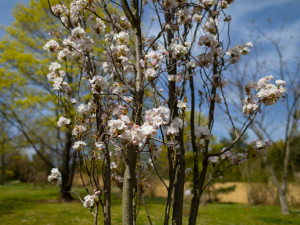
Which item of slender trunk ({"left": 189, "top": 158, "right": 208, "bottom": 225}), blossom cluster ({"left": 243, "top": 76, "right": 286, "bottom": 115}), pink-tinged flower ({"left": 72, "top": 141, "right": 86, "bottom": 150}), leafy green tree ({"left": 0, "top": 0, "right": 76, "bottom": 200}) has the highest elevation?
leafy green tree ({"left": 0, "top": 0, "right": 76, "bottom": 200})

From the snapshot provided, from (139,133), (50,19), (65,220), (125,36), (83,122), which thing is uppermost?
(50,19)

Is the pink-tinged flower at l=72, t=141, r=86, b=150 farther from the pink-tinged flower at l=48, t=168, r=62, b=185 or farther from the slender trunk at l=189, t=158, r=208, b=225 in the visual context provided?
the slender trunk at l=189, t=158, r=208, b=225

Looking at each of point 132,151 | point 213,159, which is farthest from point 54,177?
point 213,159

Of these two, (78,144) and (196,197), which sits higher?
(78,144)

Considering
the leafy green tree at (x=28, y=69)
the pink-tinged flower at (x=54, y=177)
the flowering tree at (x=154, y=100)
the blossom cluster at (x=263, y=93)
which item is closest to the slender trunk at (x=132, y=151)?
the flowering tree at (x=154, y=100)

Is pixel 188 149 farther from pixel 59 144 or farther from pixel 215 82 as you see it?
pixel 215 82

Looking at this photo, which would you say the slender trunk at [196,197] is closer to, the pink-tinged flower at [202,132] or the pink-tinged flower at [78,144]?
the pink-tinged flower at [202,132]

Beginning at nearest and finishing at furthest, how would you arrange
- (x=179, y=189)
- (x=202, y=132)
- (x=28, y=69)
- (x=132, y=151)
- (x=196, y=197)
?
1. (x=132, y=151)
2. (x=202, y=132)
3. (x=196, y=197)
4. (x=179, y=189)
5. (x=28, y=69)

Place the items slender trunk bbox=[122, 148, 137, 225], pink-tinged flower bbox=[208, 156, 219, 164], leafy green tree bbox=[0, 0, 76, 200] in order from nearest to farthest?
slender trunk bbox=[122, 148, 137, 225], pink-tinged flower bbox=[208, 156, 219, 164], leafy green tree bbox=[0, 0, 76, 200]

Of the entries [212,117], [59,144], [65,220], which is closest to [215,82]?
[212,117]

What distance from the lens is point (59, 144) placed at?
11.1m

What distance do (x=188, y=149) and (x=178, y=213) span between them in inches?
501

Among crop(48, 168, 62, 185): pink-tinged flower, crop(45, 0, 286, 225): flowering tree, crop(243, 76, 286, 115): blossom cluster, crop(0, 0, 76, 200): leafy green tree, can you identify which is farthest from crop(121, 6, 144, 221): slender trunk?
crop(0, 0, 76, 200): leafy green tree

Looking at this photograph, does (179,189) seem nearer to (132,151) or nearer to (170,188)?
(170,188)
